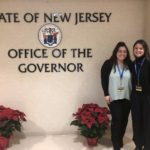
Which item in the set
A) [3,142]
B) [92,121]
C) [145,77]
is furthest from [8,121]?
[145,77]

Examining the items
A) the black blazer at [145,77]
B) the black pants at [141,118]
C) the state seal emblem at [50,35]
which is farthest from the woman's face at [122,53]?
the state seal emblem at [50,35]

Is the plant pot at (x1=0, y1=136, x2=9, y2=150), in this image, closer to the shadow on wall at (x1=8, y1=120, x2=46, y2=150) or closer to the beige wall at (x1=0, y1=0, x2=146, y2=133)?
the shadow on wall at (x1=8, y1=120, x2=46, y2=150)

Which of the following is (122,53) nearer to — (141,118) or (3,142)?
(141,118)

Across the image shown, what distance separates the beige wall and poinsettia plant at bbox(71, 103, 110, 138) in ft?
1.31

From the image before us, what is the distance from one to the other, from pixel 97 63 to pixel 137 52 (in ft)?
3.25

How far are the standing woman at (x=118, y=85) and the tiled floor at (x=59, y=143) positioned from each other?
0.31 metres

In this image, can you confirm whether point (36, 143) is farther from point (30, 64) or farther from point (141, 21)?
point (141, 21)

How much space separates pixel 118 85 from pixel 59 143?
1202mm

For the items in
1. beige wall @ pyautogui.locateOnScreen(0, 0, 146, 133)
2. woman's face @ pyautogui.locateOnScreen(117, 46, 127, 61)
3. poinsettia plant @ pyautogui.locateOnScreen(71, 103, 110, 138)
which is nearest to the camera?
woman's face @ pyautogui.locateOnScreen(117, 46, 127, 61)

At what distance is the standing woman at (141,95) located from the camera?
373 centimetres

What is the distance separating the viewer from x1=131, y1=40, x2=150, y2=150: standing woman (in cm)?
373

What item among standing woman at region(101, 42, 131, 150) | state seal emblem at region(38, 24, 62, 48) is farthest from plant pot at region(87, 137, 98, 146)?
state seal emblem at region(38, 24, 62, 48)

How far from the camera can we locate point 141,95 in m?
3.80

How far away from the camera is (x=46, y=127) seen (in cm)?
473
